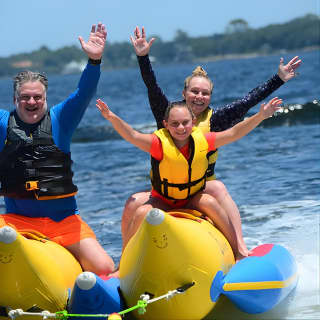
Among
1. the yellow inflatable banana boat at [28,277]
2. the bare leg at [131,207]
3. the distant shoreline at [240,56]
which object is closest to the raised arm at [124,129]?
the bare leg at [131,207]

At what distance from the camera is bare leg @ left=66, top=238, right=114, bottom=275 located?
3.87 m

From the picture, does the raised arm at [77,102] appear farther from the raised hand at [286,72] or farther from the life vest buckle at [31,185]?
the raised hand at [286,72]

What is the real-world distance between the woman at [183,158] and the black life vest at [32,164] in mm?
356

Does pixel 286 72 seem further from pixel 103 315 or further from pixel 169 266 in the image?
pixel 103 315

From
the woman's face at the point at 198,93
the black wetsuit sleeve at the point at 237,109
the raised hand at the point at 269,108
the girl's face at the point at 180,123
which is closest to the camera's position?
the girl's face at the point at 180,123

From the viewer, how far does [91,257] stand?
3.88 meters

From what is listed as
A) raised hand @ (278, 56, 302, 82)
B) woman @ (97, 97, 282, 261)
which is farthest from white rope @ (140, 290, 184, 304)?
raised hand @ (278, 56, 302, 82)

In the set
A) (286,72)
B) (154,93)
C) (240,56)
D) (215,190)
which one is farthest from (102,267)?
(240,56)

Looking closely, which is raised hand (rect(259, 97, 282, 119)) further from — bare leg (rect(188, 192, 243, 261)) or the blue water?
the blue water

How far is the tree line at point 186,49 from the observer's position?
9212 centimetres

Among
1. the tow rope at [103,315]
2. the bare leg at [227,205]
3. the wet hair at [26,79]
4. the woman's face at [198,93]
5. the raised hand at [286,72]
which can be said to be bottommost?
the tow rope at [103,315]

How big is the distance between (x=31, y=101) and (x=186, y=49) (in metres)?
99.5

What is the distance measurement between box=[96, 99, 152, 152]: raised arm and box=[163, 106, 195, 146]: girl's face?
0.45ft

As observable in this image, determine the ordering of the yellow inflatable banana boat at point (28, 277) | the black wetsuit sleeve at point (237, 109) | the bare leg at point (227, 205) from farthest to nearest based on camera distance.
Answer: the black wetsuit sleeve at point (237, 109) → the bare leg at point (227, 205) → the yellow inflatable banana boat at point (28, 277)
